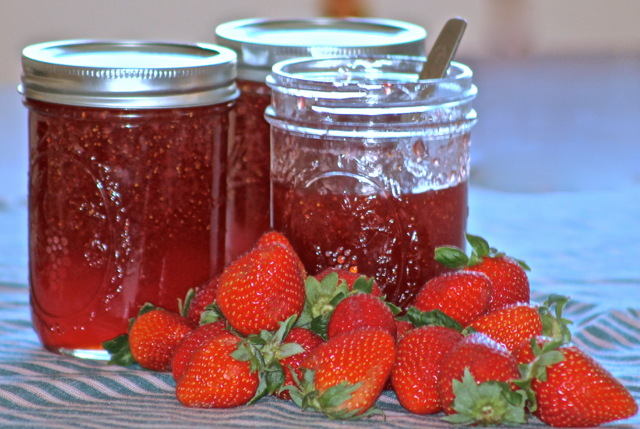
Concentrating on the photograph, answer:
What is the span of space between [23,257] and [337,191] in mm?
653

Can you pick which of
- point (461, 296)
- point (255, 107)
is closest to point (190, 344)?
point (461, 296)

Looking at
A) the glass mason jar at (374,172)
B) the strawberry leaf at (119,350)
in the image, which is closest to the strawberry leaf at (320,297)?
the glass mason jar at (374,172)

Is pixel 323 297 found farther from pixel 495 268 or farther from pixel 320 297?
pixel 495 268

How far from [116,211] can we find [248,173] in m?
0.22

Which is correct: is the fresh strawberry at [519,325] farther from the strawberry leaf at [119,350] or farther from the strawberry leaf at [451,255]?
the strawberry leaf at [119,350]

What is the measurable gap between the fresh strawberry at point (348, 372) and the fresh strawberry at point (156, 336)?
0.18 meters

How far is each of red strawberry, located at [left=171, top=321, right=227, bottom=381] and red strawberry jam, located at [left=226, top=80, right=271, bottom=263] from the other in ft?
0.92

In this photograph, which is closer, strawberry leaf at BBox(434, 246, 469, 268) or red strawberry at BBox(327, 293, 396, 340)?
red strawberry at BBox(327, 293, 396, 340)

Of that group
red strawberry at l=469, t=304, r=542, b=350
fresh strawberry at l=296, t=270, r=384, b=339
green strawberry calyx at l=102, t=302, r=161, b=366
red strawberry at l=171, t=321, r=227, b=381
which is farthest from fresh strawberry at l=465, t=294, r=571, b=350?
green strawberry calyx at l=102, t=302, r=161, b=366

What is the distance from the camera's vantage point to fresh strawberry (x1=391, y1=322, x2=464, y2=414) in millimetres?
664

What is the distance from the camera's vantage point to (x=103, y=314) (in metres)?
0.86

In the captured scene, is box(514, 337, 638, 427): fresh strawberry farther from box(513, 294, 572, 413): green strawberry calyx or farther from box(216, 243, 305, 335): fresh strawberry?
box(216, 243, 305, 335): fresh strawberry

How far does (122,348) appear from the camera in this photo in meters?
0.84

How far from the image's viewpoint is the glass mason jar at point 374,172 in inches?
32.0
